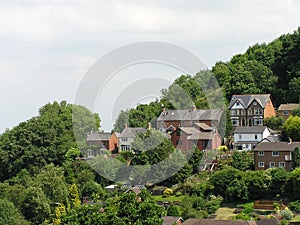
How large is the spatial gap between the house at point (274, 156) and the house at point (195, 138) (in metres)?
3.95

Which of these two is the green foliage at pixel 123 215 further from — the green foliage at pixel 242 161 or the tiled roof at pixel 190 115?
the tiled roof at pixel 190 115

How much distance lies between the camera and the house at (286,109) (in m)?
37.2

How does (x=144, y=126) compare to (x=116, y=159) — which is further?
(x=144, y=126)

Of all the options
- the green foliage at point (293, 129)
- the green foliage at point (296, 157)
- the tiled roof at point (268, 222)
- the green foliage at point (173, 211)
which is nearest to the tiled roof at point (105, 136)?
the green foliage at point (293, 129)

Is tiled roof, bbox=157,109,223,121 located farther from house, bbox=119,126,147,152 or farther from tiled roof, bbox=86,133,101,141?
tiled roof, bbox=86,133,101,141

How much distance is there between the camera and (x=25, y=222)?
95.1 feet

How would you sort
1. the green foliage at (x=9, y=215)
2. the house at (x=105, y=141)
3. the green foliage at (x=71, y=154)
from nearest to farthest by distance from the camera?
the green foliage at (x=9, y=215) < the green foliage at (x=71, y=154) < the house at (x=105, y=141)

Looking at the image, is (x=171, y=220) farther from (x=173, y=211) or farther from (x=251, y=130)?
(x=251, y=130)

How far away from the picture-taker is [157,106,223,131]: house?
38.1 m

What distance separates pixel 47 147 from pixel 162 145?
916cm

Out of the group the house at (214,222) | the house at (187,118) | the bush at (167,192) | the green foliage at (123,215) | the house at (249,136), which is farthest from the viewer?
the house at (187,118)

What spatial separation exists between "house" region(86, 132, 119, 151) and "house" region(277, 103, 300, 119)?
31.1 feet

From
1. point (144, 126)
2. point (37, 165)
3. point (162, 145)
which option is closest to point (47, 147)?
point (37, 165)

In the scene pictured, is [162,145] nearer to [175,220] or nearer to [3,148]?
[175,220]
